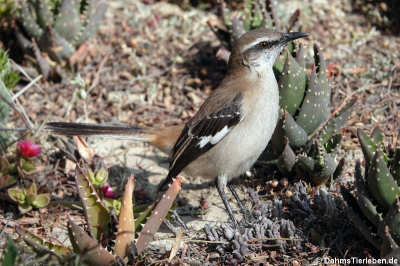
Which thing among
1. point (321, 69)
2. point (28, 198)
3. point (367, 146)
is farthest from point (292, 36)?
point (28, 198)

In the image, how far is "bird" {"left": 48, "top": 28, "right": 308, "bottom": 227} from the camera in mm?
4684

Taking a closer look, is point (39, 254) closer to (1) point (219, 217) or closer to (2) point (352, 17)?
(1) point (219, 217)

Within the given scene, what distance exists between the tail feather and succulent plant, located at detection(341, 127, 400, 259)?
2.25m

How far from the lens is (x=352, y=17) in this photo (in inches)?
300

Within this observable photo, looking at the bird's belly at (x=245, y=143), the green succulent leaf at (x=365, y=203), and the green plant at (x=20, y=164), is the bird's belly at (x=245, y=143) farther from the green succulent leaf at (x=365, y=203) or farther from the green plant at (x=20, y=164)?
the green plant at (x=20, y=164)

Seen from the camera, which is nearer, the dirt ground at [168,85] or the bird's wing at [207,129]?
the bird's wing at [207,129]

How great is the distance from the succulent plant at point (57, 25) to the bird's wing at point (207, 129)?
2465 mm

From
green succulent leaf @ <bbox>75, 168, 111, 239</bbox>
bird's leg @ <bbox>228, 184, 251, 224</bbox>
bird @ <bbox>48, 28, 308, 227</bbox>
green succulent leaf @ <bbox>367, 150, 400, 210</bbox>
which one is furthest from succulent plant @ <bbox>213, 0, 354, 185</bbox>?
green succulent leaf @ <bbox>75, 168, 111, 239</bbox>

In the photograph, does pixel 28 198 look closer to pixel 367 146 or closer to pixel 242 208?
pixel 242 208

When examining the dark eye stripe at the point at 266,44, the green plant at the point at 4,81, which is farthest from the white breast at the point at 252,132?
the green plant at the point at 4,81

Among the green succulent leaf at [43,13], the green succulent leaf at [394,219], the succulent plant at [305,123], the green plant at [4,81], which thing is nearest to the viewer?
the green succulent leaf at [394,219]

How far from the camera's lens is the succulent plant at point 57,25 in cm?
655

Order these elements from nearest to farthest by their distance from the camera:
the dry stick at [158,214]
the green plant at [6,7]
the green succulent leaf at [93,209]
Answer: the dry stick at [158,214] → the green succulent leaf at [93,209] → the green plant at [6,7]

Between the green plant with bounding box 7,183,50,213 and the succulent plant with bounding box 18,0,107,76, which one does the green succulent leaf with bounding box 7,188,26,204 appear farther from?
the succulent plant with bounding box 18,0,107,76
